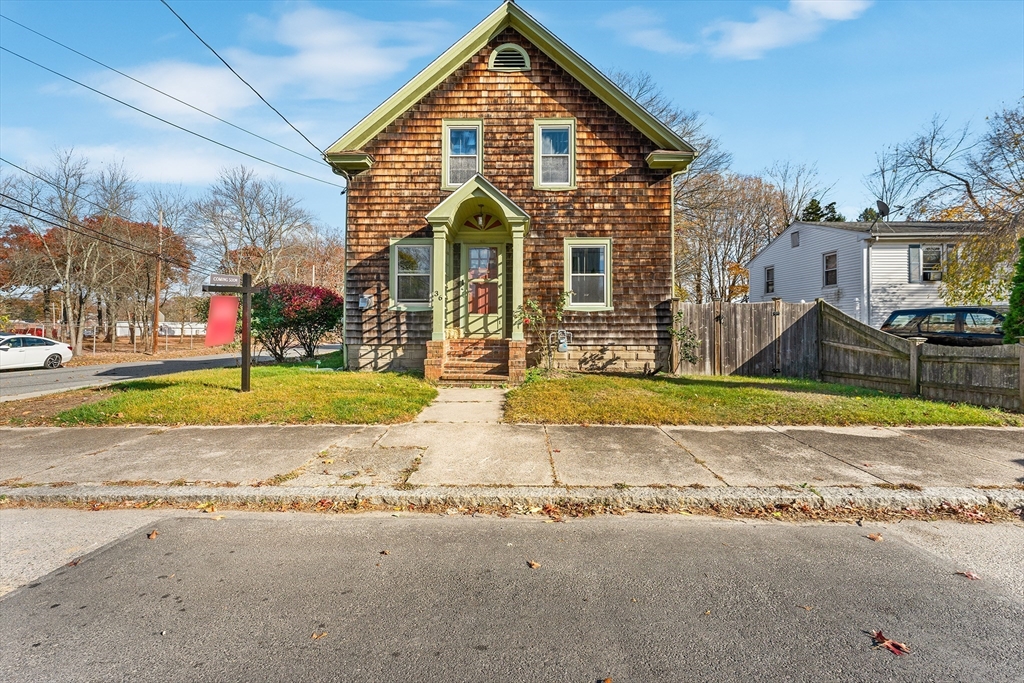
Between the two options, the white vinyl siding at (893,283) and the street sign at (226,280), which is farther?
the white vinyl siding at (893,283)

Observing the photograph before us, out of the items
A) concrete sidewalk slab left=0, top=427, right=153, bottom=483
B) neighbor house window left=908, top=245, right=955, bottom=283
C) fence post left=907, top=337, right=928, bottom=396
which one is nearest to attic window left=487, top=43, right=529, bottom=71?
fence post left=907, top=337, right=928, bottom=396

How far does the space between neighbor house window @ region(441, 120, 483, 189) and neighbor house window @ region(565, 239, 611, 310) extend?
317cm

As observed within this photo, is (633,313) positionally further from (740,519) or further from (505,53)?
(740,519)

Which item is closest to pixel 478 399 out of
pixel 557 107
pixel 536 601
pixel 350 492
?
pixel 350 492

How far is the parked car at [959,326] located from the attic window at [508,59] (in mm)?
13267

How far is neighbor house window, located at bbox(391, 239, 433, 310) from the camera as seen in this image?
1253cm

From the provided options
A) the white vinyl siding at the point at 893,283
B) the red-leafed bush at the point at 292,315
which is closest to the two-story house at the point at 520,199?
the red-leafed bush at the point at 292,315

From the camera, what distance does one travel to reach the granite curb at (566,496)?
4.30 m

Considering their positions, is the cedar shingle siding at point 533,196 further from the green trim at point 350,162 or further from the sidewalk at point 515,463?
the sidewalk at point 515,463

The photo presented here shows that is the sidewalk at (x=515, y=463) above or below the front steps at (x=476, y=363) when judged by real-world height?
below

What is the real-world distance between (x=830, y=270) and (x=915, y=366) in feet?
51.7

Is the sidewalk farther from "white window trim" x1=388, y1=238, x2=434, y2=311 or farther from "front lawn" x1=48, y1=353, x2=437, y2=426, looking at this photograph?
"white window trim" x1=388, y1=238, x2=434, y2=311

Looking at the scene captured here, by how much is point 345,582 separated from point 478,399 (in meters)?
6.12

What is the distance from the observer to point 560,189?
41.1 ft
